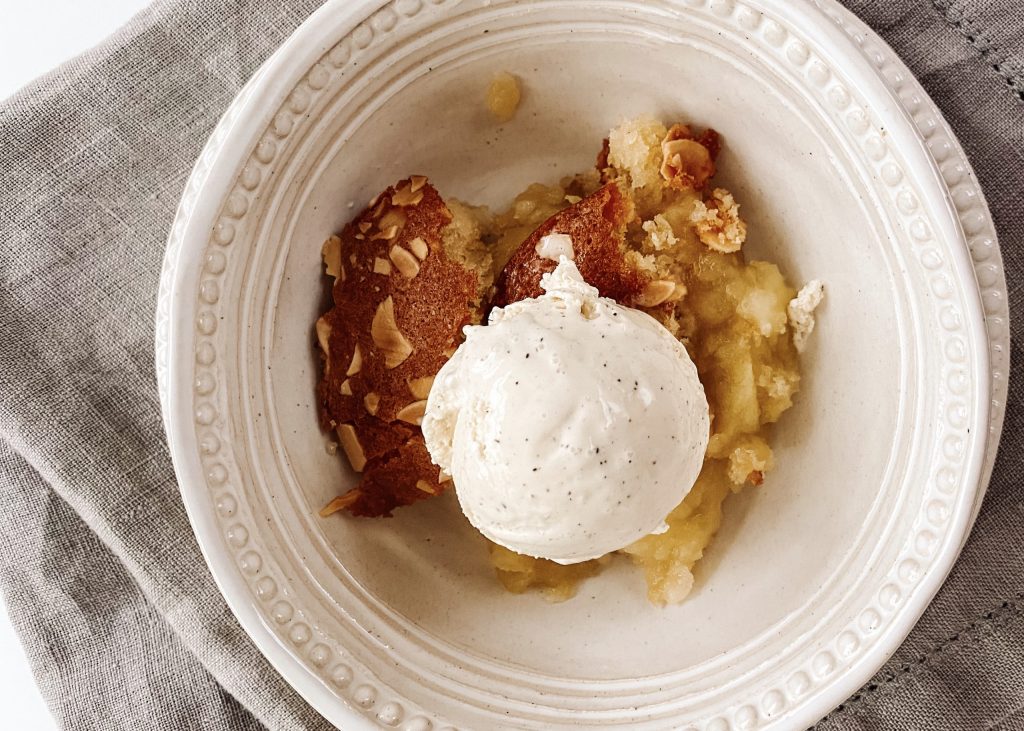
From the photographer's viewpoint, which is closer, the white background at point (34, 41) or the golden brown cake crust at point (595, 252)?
the golden brown cake crust at point (595, 252)

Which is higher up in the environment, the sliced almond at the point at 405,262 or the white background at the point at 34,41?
the sliced almond at the point at 405,262

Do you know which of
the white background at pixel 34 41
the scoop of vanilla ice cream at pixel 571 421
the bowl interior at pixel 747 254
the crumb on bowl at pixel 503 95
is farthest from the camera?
the white background at pixel 34 41

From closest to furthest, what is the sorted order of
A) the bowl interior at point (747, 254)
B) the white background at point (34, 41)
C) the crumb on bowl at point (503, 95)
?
the bowl interior at point (747, 254), the crumb on bowl at point (503, 95), the white background at point (34, 41)

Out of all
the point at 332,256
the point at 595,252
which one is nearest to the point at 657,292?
the point at 595,252

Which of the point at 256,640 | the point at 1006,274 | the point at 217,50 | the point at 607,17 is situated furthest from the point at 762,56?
the point at 256,640

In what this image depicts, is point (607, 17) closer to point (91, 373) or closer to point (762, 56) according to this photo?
point (762, 56)

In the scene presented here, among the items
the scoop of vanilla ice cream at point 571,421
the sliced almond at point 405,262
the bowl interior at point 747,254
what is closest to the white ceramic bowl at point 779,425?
the bowl interior at point 747,254

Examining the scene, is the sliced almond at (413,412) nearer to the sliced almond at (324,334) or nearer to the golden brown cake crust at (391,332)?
the golden brown cake crust at (391,332)

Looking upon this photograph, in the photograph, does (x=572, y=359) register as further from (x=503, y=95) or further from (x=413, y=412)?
(x=503, y=95)
